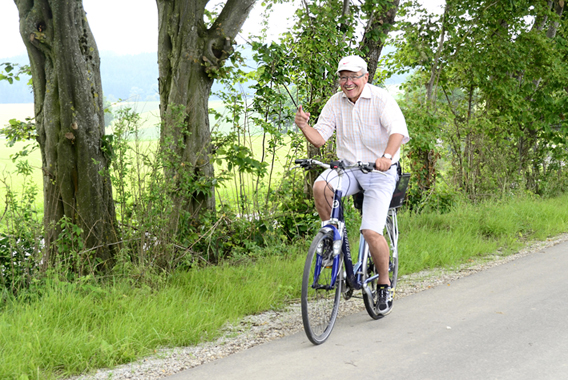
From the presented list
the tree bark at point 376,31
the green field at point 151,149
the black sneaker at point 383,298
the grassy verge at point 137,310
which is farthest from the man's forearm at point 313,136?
the tree bark at point 376,31

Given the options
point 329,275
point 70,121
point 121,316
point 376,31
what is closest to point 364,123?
point 329,275

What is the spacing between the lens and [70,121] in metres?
6.17

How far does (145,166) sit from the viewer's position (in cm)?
601

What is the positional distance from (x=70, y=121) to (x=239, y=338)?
10.6 ft

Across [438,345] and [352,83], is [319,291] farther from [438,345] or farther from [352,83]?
[352,83]

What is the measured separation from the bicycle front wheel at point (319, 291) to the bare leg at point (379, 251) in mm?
444


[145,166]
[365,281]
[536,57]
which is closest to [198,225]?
[145,166]

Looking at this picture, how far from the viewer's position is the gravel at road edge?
390 centimetres

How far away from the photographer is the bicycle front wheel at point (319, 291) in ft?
14.0

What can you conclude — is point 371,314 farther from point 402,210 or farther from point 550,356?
point 402,210

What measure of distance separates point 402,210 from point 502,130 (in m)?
4.14

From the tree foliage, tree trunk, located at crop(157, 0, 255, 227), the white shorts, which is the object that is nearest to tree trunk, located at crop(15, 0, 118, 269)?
tree trunk, located at crop(157, 0, 255, 227)

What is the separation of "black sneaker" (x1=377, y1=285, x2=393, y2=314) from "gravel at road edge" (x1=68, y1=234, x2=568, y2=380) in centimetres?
42

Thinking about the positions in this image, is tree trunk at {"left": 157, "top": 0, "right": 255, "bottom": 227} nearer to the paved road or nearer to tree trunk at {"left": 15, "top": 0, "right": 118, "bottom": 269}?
tree trunk at {"left": 15, "top": 0, "right": 118, "bottom": 269}
